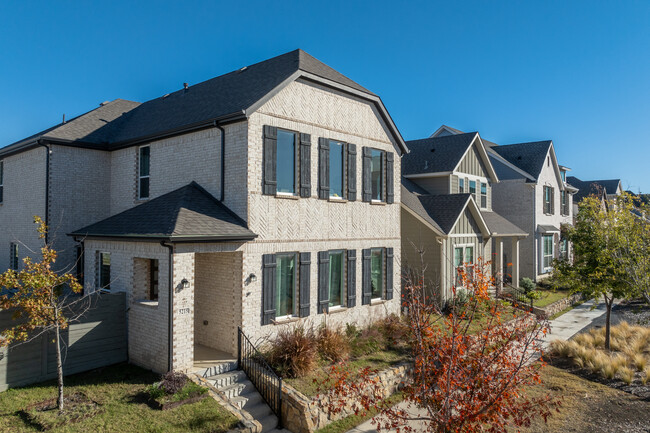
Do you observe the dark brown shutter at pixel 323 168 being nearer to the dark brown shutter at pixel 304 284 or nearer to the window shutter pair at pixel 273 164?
the window shutter pair at pixel 273 164

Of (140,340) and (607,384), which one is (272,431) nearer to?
(140,340)

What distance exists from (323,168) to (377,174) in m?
3.30

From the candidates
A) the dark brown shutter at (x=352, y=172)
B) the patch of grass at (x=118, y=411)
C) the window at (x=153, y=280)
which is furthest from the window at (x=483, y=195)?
the patch of grass at (x=118, y=411)

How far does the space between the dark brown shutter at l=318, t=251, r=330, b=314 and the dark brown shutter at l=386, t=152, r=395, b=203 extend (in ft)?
13.7

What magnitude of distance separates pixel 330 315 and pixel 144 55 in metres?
14.5

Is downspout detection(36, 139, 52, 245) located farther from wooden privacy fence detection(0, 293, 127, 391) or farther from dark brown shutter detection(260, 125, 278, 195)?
dark brown shutter detection(260, 125, 278, 195)

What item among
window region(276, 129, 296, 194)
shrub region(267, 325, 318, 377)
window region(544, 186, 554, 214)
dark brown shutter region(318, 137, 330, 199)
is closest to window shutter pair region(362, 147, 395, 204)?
dark brown shutter region(318, 137, 330, 199)

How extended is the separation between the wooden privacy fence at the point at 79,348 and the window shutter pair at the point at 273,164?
495 cm

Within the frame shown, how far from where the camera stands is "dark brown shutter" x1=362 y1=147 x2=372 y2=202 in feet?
50.5

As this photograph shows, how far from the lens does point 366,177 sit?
50.7 feet

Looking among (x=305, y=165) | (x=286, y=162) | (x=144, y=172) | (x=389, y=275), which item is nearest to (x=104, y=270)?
(x=144, y=172)

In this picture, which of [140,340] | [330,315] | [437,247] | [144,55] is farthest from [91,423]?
[144,55]

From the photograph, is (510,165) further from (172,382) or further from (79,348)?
(79,348)

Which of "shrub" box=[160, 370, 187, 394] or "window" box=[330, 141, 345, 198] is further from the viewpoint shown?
"window" box=[330, 141, 345, 198]
